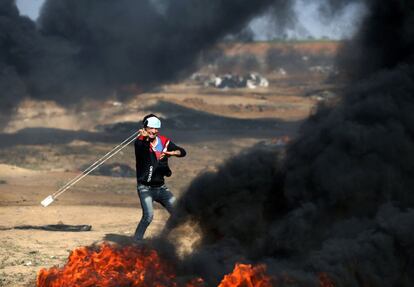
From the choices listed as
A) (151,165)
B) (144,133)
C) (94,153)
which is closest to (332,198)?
(151,165)

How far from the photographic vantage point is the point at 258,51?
328 feet

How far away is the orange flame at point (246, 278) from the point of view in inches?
319

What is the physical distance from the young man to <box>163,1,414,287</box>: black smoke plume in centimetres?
83

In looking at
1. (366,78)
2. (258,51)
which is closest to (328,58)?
(258,51)

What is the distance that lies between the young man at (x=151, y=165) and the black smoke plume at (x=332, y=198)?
32.5 inches

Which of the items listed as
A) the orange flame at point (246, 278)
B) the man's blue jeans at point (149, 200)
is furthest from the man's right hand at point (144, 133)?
the orange flame at point (246, 278)

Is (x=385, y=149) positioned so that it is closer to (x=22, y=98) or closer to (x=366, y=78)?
(x=366, y=78)

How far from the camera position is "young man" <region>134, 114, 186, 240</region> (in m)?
11.7

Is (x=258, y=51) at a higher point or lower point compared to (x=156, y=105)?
higher

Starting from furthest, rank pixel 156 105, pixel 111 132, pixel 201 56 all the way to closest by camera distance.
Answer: pixel 156 105, pixel 111 132, pixel 201 56

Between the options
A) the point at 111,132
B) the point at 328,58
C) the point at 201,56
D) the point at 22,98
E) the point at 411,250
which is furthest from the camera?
the point at 328,58

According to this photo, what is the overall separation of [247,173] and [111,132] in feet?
91.1

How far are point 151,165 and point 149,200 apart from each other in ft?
1.80

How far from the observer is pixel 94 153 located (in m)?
31.3
